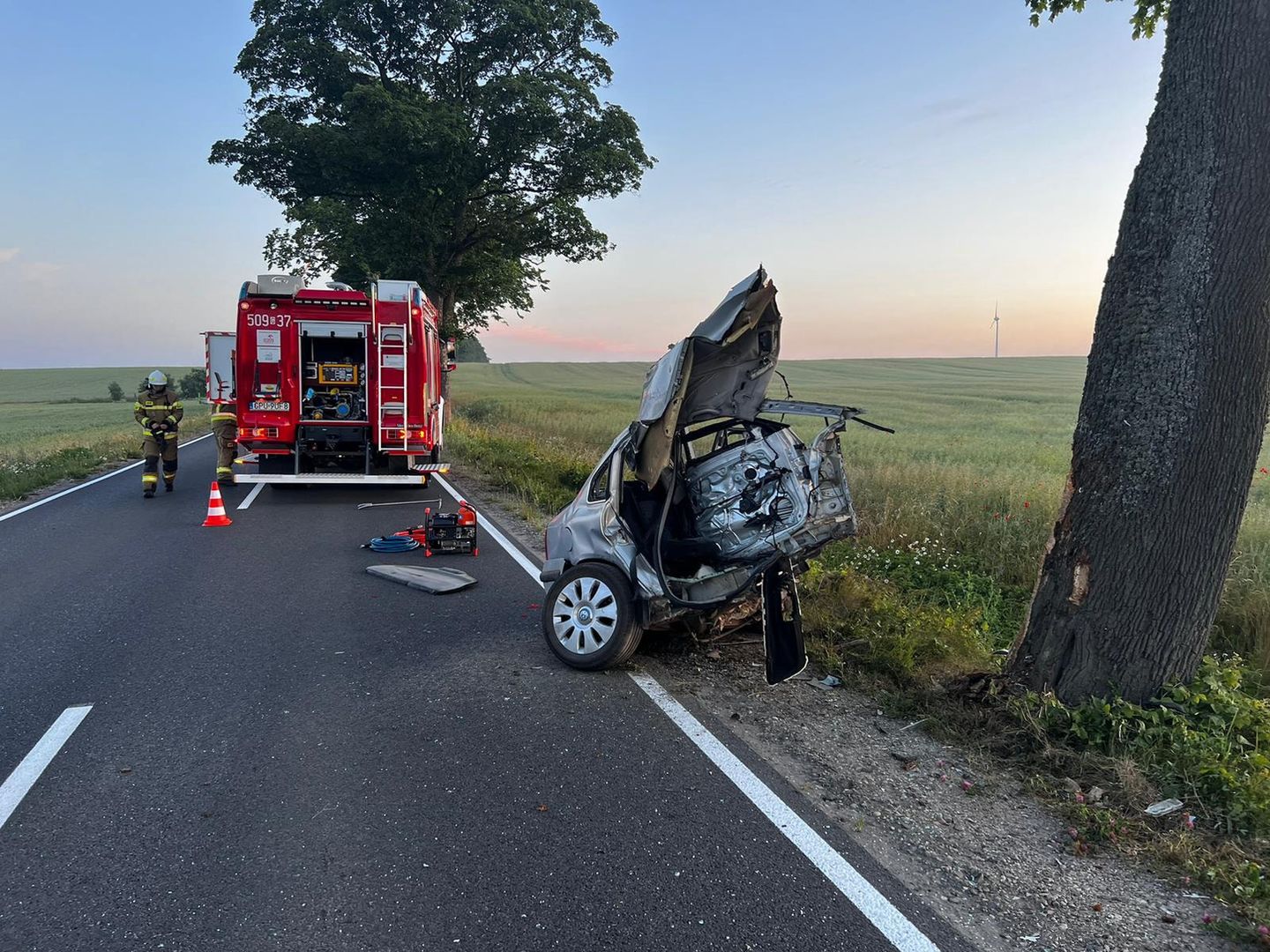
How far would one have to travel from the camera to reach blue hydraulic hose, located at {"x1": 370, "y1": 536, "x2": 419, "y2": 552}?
9000 millimetres

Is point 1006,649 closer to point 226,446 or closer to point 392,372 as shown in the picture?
point 392,372

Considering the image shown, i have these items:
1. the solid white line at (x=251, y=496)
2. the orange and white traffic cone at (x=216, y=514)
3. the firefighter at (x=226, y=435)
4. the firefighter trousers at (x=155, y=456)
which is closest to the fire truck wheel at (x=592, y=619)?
the orange and white traffic cone at (x=216, y=514)

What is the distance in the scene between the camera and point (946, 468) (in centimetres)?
1403

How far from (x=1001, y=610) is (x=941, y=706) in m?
3.29

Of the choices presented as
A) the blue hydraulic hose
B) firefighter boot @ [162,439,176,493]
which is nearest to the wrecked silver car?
the blue hydraulic hose

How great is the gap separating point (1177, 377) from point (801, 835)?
2740mm

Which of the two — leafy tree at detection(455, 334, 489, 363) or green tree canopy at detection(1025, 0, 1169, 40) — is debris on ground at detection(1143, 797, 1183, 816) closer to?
green tree canopy at detection(1025, 0, 1169, 40)

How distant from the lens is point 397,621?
6391 mm

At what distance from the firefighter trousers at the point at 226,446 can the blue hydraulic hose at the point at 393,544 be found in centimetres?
599

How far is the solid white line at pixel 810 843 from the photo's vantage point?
2764 millimetres

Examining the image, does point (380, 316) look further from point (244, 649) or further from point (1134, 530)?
point (1134, 530)

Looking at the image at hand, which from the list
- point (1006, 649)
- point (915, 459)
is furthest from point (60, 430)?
point (1006, 649)

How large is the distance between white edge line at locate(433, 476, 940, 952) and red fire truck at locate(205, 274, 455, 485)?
887cm

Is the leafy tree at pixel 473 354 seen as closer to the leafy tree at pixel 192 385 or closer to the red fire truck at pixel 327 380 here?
the leafy tree at pixel 192 385
